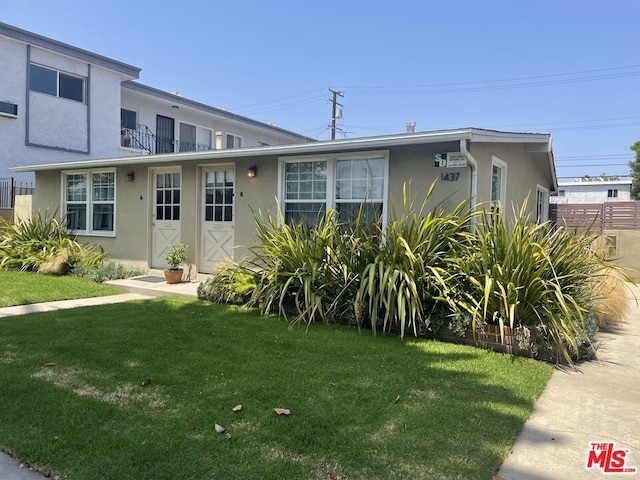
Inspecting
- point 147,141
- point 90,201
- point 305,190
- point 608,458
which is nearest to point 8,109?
point 147,141

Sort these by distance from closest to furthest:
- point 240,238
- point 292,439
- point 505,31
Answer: point 292,439
point 240,238
point 505,31

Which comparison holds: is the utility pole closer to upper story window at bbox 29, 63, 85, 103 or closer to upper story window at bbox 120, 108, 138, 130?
upper story window at bbox 120, 108, 138, 130

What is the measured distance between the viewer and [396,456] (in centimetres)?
280

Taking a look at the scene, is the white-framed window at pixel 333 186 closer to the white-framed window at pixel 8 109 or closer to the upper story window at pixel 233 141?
the white-framed window at pixel 8 109

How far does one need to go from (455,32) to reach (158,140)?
513 inches

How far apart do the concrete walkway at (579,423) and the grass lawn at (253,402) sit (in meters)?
0.10

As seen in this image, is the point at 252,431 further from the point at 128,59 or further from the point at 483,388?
the point at 128,59

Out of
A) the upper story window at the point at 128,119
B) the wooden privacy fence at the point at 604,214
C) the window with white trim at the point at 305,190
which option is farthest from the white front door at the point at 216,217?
Result: the upper story window at the point at 128,119

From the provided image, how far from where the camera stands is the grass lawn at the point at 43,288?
7585 millimetres

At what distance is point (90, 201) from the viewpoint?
11.4 m

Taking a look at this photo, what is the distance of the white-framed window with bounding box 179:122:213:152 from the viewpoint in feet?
72.0

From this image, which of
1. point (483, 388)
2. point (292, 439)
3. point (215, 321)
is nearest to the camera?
point (292, 439)

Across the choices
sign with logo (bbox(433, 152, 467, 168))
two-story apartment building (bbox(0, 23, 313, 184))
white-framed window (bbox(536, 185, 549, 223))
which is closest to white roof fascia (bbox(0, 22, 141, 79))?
two-story apartment building (bbox(0, 23, 313, 184))

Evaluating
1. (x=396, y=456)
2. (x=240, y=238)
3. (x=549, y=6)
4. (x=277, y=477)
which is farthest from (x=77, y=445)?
(x=549, y=6)
